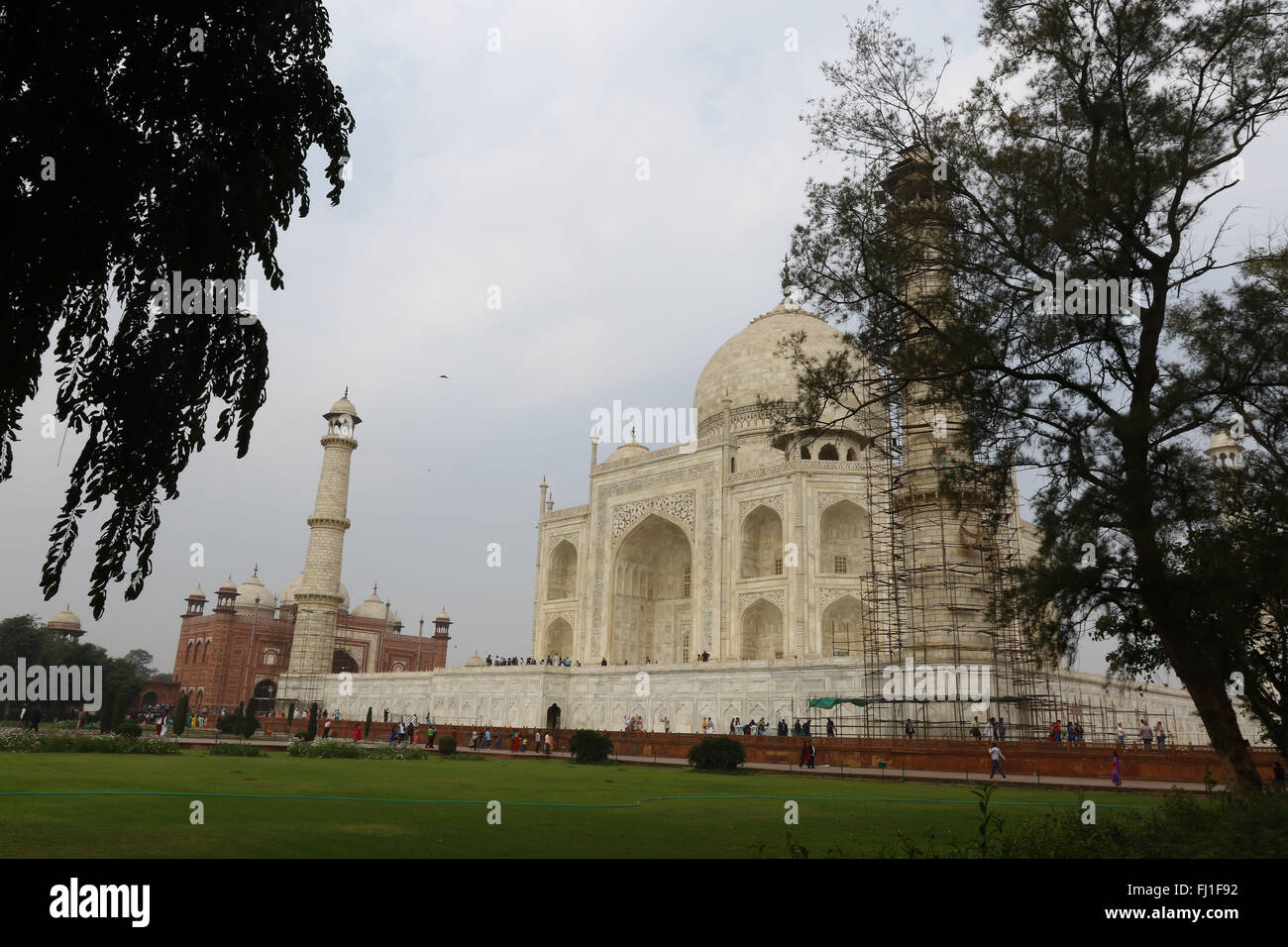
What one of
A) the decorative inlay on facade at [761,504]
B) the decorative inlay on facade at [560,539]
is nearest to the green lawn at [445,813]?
the decorative inlay on facade at [761,504]

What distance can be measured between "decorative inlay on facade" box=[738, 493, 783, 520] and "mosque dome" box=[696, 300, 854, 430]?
5.84 meters

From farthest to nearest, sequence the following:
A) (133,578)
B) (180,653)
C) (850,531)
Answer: (180,653), (850,531), (133,578)

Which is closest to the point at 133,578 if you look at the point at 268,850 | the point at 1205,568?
the point at 268,850

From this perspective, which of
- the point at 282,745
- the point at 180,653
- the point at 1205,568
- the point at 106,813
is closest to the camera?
the point at 106,813

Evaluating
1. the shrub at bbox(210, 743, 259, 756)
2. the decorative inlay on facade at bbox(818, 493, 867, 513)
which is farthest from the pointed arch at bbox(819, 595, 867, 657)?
the shrub at bbox(210, 743, 259, 756)

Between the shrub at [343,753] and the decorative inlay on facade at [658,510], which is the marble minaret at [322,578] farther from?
the shrub at [343,753]

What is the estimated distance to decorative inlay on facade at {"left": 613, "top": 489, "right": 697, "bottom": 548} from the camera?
1291 inches

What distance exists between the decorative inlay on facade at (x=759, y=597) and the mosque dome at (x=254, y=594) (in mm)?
34094

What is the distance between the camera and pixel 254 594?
5309 cm

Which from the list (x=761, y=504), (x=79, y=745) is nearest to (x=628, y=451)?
(x=761, y=504)

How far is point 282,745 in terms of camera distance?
22750 millimetres

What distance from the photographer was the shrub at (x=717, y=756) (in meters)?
16.7

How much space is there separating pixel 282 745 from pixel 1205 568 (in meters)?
21.3
